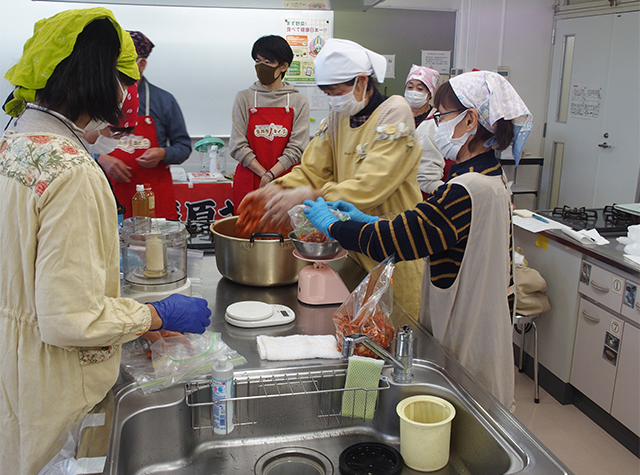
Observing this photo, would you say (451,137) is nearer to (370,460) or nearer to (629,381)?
(370,460)

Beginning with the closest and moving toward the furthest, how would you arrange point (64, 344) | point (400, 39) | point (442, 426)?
point (64, 344), point (442, 426), point (400, 39)

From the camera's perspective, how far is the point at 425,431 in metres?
1.14

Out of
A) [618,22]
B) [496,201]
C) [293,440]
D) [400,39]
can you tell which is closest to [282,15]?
[400,39]

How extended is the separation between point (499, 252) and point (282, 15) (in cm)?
426

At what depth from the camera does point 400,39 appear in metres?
5.79

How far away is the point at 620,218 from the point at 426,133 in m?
1.27

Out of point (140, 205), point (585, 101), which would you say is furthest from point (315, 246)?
point (585, 101)

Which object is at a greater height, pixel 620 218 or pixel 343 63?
pixel 343 63

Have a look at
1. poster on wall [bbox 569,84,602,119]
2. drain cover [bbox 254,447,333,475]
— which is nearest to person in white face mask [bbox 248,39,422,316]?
drain cover [bbox 254,447,333,475]

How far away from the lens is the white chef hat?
203 centimetres

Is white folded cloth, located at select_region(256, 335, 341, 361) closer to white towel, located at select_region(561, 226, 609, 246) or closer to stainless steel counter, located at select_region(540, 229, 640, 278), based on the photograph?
stainless steel counter, located at select_region(540, 229, 640, 278)

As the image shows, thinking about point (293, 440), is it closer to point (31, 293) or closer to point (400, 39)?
point (31, 293)

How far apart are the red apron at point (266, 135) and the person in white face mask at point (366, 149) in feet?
5.41

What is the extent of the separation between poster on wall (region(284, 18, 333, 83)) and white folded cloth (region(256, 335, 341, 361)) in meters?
4.16
